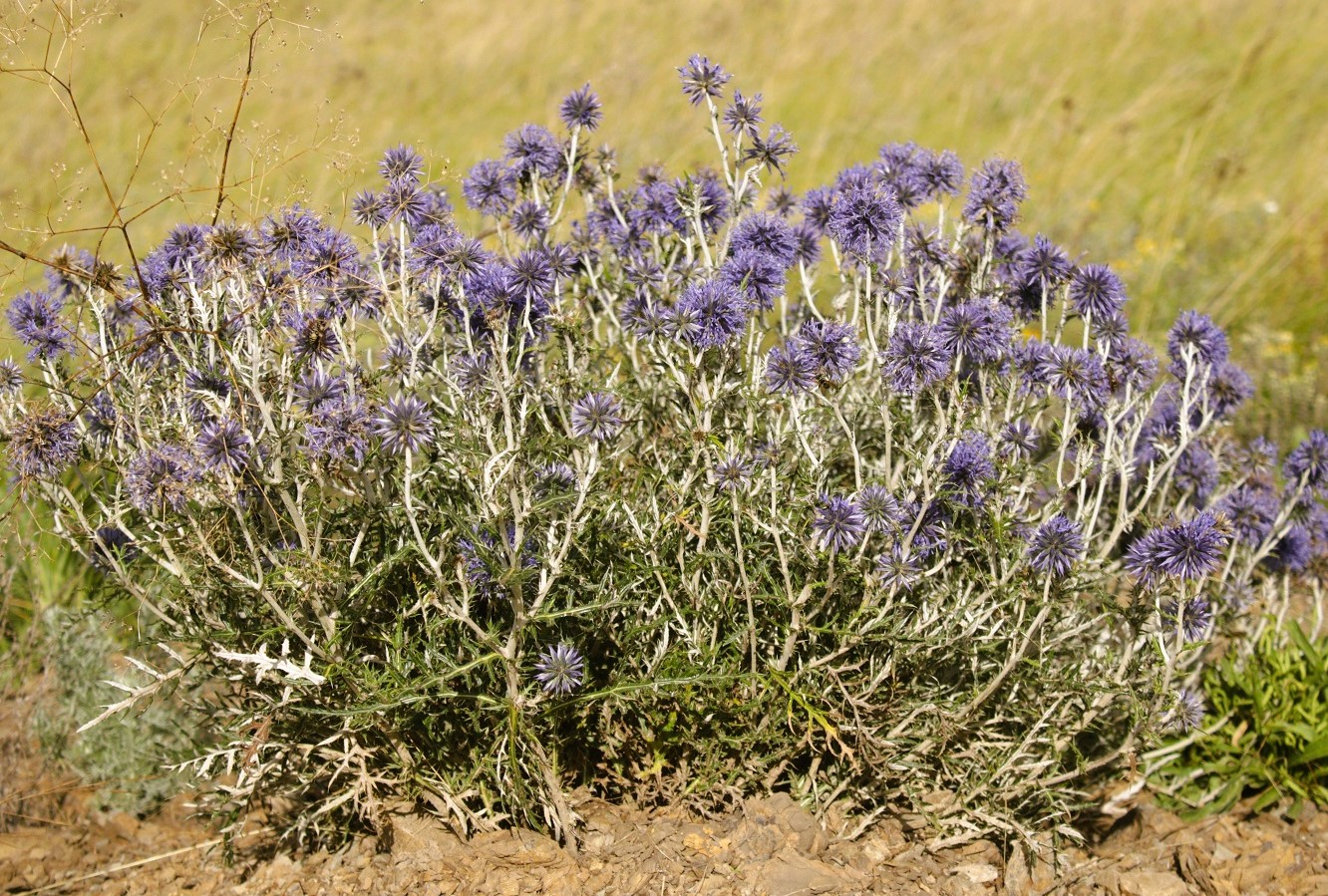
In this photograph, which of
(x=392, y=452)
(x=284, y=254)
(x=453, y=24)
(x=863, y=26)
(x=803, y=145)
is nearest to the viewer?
(x=392, y=452)

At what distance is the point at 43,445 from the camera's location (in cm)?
285

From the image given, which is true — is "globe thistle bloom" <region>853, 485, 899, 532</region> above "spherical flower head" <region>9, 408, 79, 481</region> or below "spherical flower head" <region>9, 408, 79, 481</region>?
below

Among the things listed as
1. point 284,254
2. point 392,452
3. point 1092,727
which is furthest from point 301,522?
point 1092,727

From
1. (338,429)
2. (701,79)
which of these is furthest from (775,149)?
(338,429)

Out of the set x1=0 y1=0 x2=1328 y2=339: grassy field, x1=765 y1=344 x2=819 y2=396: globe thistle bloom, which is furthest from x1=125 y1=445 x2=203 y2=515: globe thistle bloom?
x1=0 y1=0 x2=1328 y2=339: grassy field

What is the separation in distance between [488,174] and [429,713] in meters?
1.68

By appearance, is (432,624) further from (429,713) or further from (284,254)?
(284,254)

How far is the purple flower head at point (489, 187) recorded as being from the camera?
3.57m

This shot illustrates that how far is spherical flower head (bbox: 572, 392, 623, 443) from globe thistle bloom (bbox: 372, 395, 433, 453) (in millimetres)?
426

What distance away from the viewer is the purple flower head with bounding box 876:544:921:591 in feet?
9.85

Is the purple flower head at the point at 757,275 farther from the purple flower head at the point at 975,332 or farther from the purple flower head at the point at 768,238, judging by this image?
the purple flower head at the point at 975,332

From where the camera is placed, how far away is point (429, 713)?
3.08 meters

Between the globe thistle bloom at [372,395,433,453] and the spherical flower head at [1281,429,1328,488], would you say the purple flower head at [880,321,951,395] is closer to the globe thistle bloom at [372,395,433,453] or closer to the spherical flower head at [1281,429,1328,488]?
the globe thistle bloom at [372,395,433,453]

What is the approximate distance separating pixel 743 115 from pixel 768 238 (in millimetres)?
384
